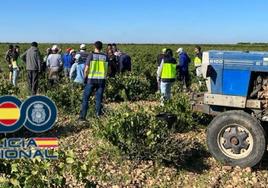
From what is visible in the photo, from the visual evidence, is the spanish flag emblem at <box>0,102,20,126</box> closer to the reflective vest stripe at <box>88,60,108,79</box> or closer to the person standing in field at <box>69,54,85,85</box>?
the reflective vest stripe at <box>88,60,108,79</box>

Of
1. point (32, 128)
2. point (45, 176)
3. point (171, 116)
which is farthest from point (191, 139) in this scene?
point (45, 176)

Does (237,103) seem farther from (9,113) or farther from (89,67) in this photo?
(89,67)

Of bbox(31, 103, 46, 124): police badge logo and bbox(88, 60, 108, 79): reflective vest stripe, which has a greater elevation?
bbox(88, 60, 108, 79): reflective vest stripe

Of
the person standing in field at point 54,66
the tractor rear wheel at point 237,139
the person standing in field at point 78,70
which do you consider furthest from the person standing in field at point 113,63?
the tractor rear wheel at point 237,139

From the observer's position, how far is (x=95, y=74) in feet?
32.3

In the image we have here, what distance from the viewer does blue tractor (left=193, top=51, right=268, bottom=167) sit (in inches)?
272

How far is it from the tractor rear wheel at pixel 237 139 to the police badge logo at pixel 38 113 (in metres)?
2.41

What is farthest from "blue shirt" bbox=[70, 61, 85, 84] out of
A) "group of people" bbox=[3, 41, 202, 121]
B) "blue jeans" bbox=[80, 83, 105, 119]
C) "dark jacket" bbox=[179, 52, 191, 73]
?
"dark jacket" bbox=[179, 52, 191, 73]

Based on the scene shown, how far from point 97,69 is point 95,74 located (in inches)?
4.2

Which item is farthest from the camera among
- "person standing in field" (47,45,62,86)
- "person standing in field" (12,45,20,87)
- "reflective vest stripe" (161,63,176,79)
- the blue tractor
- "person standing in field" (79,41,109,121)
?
"person standing in field" (12,45,20,87)

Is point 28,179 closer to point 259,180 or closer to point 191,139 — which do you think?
point 259,180

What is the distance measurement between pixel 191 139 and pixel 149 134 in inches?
64.6

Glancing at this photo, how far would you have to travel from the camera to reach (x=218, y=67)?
748 centimetres

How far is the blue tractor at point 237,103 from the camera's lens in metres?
6.91
